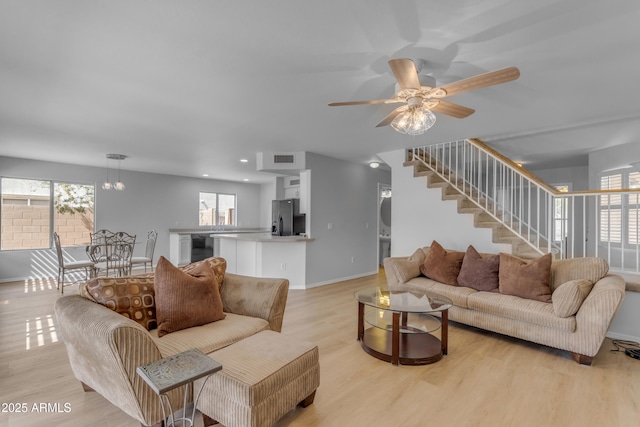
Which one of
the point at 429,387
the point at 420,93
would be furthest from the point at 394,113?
the point at 429,387

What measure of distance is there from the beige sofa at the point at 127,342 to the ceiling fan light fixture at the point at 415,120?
172 centimetres

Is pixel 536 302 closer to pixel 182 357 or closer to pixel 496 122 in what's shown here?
pixel 496 122

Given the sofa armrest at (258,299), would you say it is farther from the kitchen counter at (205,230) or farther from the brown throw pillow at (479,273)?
the kitchen counter at (205,230)

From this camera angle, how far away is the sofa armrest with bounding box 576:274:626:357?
94.3 inches

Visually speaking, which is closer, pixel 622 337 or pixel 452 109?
pixel 452 109

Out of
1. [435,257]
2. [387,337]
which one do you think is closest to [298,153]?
[435,257]

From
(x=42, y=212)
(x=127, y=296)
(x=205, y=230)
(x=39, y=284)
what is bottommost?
(x=39, y=284)

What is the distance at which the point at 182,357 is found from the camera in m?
1.37

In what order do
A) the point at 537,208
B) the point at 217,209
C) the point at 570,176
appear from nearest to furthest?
1. the point at 537,208
2. the point at 570,176
3. the point at 217,209

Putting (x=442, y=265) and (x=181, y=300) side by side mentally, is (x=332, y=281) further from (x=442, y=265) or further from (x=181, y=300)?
(x=181, y=300)

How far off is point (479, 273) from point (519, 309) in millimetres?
626

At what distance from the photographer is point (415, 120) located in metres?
2.42

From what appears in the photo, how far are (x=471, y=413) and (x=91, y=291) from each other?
258cm

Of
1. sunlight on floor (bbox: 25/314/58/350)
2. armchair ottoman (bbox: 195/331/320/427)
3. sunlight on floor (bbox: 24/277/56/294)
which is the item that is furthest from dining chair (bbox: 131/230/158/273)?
armchair ottoman (bbox: 195/331/320/427)
